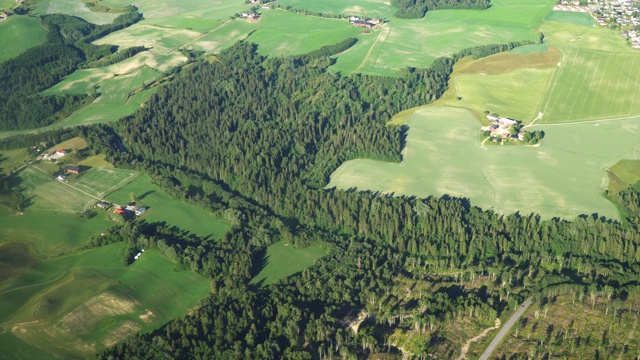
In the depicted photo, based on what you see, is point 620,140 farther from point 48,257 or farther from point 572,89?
point 48,257

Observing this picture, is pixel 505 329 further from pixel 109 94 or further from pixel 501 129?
pixel 109 94

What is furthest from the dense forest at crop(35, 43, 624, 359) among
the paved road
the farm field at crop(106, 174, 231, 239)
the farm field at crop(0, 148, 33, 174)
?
the farm field at crop(0, 148, 33, 174)

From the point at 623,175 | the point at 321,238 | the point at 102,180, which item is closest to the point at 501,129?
the point at 623,175

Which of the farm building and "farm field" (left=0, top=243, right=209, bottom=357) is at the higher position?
the farm building

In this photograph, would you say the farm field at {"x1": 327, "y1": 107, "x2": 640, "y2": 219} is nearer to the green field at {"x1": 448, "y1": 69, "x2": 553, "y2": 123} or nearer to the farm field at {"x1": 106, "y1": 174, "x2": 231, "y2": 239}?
the green field at {"x1": 448, "y1": 69, "x2": 553, "y2": 123}

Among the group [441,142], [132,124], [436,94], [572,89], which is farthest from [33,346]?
[572,89]

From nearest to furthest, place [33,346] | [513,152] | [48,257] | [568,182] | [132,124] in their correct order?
1. [33,346]
2. [48,257]
3. [568,182]
4. [513,152]
5. [132,124]

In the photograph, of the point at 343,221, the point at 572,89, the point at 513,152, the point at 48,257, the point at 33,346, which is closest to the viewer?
the point at 33,346

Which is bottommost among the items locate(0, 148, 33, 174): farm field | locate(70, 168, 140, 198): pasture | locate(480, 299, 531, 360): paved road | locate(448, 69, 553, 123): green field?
locate(480, 299, 531, 360): paved road
